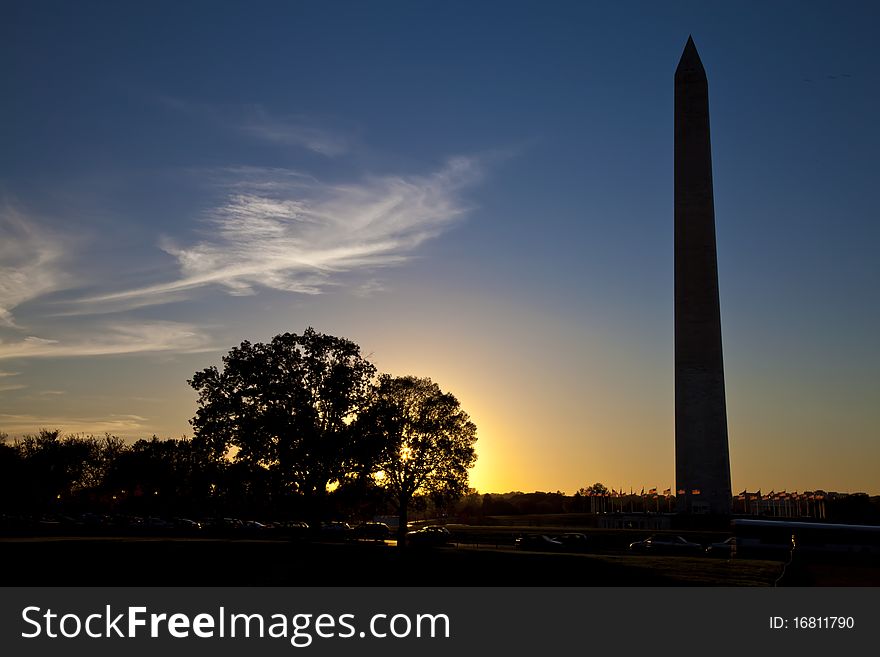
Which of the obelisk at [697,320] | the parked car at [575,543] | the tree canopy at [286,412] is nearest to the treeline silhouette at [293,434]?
the tree canopy at [286,412]

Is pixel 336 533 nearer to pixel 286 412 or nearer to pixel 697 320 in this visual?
pixel 286 412

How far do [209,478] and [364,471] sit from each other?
11.7 metres

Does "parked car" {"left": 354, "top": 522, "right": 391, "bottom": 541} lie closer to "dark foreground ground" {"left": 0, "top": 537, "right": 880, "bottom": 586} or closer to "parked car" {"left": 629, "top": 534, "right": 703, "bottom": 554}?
"parked car" {"left": 629, "top": 534, "right": 703, "bottom": 554}

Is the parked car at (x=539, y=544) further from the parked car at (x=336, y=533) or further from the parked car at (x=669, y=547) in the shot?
the parked car at (x=336, y=533)

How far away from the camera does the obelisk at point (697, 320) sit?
274 feet

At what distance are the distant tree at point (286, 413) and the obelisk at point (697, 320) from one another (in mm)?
34315

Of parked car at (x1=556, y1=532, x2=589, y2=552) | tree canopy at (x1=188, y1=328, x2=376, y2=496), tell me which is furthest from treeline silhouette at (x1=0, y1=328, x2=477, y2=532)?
parked car at (x1=556, y1=532, x2=589, y2=552)

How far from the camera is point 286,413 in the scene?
6475 centimetres

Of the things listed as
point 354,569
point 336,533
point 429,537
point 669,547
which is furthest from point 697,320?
point 354,569
